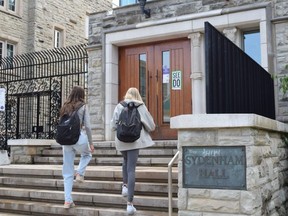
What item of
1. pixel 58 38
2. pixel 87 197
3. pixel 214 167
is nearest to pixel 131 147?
pixel 87 197

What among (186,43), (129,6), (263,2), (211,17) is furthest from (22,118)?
(263,2)

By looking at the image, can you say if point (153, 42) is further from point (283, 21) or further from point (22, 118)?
point (22, 118)

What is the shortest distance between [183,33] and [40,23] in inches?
492

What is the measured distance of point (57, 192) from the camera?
20.9 ft

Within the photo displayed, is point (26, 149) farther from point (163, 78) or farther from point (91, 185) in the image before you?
point (163, 78)

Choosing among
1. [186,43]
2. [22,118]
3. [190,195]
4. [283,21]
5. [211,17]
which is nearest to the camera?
[190,195]

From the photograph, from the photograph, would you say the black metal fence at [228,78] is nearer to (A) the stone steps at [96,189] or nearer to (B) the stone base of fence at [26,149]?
(A) the stone steps at [96,189]

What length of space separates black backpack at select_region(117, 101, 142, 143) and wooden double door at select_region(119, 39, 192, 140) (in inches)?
159

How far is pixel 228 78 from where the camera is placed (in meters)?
4.99

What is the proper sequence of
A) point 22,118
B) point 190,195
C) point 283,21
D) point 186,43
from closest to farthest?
point 190,195, point 283,21, point 186,43, point 22,118

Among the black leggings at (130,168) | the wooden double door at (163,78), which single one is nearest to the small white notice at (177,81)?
the wooden double door at (163,78)

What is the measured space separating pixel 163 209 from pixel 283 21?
490 centimetres

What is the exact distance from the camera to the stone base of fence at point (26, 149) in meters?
8.95

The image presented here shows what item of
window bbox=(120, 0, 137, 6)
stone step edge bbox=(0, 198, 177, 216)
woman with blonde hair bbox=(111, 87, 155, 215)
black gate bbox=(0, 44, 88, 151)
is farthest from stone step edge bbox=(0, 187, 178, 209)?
window bbox=(120, 0, 137, 6)
